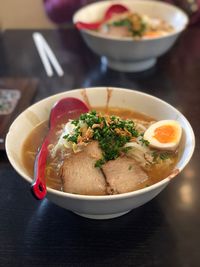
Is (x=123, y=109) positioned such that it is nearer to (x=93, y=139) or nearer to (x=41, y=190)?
(x=93, y=139)

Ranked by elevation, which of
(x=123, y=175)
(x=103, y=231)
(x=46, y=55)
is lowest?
(x=46, y=55)

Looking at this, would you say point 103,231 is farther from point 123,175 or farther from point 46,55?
point 46,55

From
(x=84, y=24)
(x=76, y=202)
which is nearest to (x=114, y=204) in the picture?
(x=76, y=202)

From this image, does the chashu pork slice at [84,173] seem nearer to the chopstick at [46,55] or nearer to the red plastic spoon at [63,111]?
the red plastic spoon at [63,111]

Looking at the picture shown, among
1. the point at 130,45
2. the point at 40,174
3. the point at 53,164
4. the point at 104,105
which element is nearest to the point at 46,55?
the point at 130,45

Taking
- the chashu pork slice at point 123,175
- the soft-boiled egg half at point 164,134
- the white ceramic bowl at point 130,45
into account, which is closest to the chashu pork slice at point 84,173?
the chashu pork slice at point 123,175

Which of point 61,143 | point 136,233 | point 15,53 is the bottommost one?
point 15,53

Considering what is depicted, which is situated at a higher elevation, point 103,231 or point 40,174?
point 40,174

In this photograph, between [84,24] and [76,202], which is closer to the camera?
[76,202]

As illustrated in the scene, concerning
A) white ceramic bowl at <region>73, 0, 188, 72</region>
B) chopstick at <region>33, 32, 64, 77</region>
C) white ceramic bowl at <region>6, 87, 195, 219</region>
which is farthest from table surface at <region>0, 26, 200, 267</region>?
chopstick at <region>33, 32, 64, 77</region>
